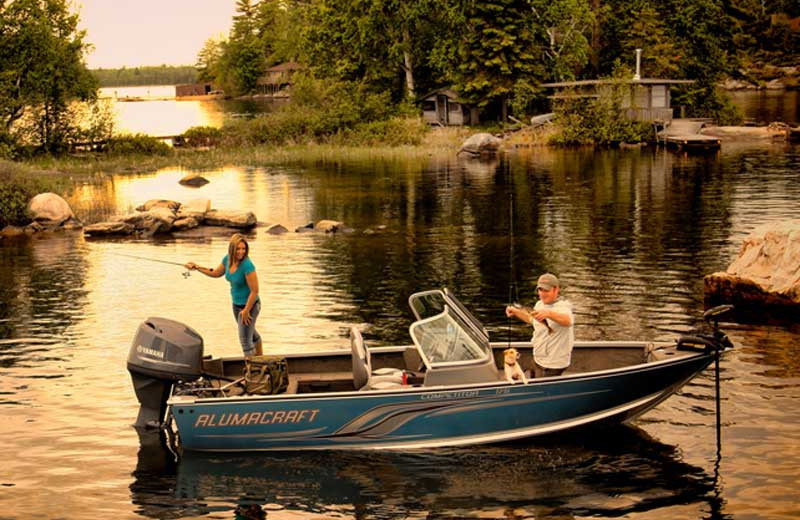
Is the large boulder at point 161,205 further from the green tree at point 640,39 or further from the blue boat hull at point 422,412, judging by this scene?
the green tree at point 640,39

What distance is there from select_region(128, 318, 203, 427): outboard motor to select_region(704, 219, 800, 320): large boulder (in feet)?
43.8

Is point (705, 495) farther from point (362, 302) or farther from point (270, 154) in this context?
point (270, 154)

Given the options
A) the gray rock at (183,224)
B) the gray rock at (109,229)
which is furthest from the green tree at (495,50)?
the gray rock at (109,229)

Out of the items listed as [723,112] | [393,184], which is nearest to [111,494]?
[393,184]

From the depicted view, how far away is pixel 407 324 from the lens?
23562 mm

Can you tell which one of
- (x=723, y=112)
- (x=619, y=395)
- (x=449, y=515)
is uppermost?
(x=723, y=112)

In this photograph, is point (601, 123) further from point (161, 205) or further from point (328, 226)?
point (161, 205)

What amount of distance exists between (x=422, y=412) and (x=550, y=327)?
221cm

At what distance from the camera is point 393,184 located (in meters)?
50.8

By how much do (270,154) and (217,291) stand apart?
3865cm

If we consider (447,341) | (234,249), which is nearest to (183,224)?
(234,249)

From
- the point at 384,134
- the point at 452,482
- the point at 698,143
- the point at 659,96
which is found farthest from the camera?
the point at 384,134

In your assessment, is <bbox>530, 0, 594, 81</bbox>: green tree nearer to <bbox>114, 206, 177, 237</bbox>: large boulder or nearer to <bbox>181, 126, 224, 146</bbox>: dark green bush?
<bbox>181, 126, 224, 146</bbox>: dark green bush

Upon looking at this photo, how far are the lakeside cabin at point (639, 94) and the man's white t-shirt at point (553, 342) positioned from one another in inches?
2179
